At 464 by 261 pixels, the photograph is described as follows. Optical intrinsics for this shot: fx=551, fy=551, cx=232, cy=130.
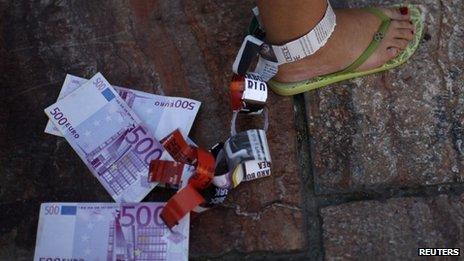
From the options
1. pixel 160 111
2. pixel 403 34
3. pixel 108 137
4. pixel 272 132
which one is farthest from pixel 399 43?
pixel 108 137

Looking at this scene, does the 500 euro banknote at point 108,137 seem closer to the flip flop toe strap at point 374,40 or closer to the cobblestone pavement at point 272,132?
the cobblestone pavement at point 272,132

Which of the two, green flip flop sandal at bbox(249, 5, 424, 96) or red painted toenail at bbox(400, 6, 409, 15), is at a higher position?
red painted toenail at bbox(400, 6, 409, 15)

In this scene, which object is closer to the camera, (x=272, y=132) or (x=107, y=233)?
(x=107, y=233)

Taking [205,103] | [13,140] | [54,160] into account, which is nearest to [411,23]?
[205,103]

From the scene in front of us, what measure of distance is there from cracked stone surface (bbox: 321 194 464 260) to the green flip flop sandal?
0.38 m

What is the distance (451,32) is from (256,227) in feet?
2.88

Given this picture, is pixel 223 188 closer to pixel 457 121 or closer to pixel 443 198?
pixel 443 198

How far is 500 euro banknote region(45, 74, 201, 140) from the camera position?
5.53 ft

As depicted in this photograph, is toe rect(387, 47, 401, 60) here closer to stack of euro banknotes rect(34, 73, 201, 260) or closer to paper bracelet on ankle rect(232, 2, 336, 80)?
paper bracelet on ankle rect(232, 2, 336, 80)

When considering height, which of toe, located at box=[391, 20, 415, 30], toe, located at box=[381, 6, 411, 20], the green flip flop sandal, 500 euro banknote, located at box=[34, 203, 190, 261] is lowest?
500 euro banknote, located at box=[34, 203, 190, 261]

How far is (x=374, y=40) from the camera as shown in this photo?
1.72 m

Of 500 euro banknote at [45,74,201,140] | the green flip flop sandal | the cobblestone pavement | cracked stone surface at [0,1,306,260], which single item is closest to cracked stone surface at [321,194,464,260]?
the cobblestone pavement

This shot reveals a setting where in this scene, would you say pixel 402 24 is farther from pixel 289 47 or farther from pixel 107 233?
pixel 107 233

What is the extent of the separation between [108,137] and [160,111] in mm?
177
